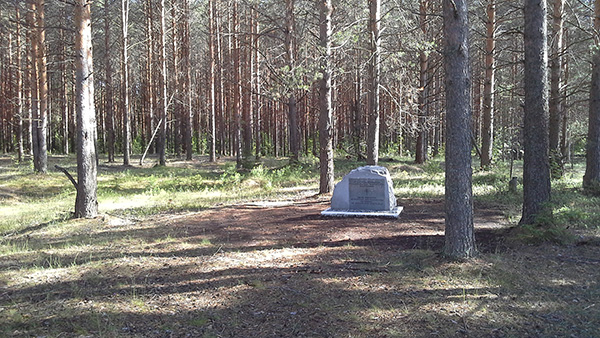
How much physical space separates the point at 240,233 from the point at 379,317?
450 centimetres

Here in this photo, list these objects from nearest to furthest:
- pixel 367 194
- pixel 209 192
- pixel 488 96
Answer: pixel 367 194, pixel 209 192, pixel 488 96

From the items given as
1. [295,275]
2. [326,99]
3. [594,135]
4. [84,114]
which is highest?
[326,99]

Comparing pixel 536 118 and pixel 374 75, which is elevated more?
pixel 374 75

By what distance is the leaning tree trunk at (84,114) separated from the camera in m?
9.86

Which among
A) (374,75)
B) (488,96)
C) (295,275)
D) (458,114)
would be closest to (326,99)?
(374,75)

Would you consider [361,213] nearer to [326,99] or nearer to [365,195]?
[365,195]

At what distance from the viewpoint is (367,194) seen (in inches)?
403

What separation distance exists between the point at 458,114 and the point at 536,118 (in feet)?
8.87

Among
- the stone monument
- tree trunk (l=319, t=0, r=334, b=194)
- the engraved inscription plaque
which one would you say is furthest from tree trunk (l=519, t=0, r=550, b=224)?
tree trunk (l=319, t=0, r=334, b=194)

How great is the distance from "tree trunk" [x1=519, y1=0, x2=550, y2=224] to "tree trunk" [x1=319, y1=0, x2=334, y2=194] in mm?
5105

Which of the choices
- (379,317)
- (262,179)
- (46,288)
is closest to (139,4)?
(262,179)

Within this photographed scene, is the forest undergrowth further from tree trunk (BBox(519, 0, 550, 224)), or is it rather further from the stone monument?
the stone monument

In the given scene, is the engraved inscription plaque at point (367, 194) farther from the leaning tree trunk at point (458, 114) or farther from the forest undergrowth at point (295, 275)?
the leaning tree trunk at point (458, 114)

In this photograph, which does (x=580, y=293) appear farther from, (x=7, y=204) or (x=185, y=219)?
(x=7, y=204)
